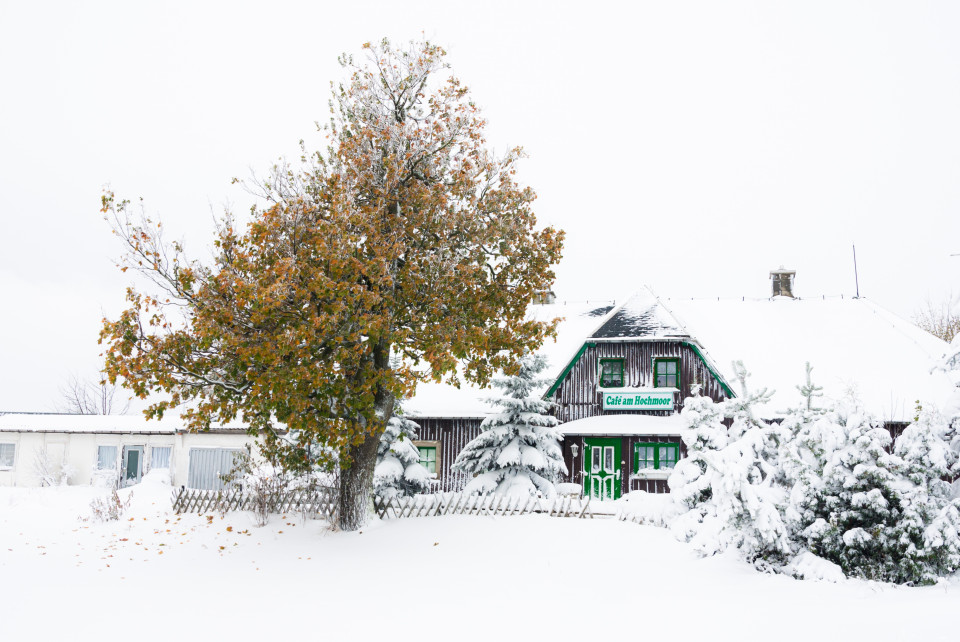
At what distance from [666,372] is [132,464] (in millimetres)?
24489

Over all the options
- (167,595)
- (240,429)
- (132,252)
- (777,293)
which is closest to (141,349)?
(132,252)

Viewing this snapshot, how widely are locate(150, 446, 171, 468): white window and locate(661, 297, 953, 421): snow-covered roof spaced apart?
A: 75.0 feet

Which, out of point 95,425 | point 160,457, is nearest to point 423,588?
point 160,457

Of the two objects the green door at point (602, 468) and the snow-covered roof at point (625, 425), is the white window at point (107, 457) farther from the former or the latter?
the green door at point (602, 468)

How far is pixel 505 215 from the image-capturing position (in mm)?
15844

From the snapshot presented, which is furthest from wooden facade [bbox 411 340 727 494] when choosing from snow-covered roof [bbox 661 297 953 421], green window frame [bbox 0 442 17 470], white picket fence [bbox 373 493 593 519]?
green window frame [bbox 0 442 17 470]

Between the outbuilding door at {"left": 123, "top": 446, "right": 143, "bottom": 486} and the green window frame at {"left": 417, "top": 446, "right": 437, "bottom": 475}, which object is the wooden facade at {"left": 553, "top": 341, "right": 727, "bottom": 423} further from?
the outbuilding door at {"left": 123, "top": 446, "right": 143, "bottom": 486}

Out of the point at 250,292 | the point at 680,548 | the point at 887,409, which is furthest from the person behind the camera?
the point at 887,409

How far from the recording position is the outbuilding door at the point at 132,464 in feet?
106

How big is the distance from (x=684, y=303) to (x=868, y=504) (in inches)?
850

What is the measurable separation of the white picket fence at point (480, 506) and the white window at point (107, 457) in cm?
2028

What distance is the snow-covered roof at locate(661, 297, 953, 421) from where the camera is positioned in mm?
24922

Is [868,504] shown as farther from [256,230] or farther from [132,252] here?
[132,252]

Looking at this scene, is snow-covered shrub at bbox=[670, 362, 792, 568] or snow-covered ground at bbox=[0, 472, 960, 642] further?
snow-covered shrub at bbox=[670, 362, 792, 568]
